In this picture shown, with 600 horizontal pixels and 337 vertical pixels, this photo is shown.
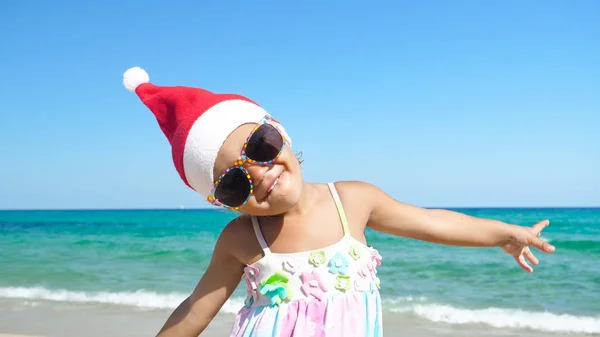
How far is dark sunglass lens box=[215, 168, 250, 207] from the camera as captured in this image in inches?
77.6

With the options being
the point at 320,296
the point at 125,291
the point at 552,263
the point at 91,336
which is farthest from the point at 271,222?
the point at 552,263

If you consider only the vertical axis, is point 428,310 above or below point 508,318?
below

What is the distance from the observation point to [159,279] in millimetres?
9562

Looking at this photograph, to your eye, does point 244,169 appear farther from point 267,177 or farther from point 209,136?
point 209,136

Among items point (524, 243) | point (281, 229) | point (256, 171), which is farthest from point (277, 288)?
point (524, 243)

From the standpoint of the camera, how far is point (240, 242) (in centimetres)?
213

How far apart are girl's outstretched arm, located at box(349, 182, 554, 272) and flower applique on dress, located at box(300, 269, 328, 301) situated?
37 cm

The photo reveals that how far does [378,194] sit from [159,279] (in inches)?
312

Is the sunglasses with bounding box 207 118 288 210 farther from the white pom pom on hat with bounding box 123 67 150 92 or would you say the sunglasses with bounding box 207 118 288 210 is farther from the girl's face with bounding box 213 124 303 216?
the white pom pom on hat with bounding box 123 67 150 92

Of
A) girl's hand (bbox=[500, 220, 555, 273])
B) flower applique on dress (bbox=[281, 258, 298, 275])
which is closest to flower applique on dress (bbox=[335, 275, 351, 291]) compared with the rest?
flower applique on dress (bbox=[281, 258, 298, 275])

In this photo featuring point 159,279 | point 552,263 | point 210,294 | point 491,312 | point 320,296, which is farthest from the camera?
point 552,263

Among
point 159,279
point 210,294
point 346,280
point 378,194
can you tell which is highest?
point 378,194

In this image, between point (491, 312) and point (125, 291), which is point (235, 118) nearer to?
point (491, 312)

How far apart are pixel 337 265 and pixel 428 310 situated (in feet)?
16.6
